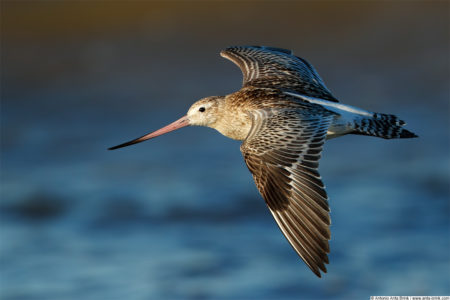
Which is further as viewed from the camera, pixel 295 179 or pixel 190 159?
pixel 190 159

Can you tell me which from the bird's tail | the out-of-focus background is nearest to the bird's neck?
the bird's tail

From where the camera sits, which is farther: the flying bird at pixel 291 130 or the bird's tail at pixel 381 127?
the bird's tail at pixel 381 127

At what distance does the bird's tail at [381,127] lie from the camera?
8966mm

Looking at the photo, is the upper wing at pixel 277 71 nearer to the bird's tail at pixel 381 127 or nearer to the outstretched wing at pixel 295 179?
the bird's tail at pixel 381 127

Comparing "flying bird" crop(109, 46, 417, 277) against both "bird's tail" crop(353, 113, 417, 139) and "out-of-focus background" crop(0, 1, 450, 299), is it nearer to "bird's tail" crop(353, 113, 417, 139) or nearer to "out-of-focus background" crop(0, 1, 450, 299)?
"bird's tail" crop(353, 113, 417, 139)

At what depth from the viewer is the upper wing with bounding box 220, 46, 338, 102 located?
9781 millimetres

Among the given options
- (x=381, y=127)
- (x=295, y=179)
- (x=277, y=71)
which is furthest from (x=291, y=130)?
(x=277, y=71)

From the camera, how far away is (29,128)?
16.8m

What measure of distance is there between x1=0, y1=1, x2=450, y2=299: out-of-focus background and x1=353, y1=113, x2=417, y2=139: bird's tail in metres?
3.89

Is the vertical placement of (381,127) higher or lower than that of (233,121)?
lower

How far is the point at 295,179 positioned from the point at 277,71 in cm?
257

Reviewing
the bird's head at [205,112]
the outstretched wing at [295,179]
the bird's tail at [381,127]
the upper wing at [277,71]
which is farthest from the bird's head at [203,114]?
the bird's tail at [381,127]

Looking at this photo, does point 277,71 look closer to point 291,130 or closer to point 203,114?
point 203,114

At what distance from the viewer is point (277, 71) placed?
1031 centimetres
